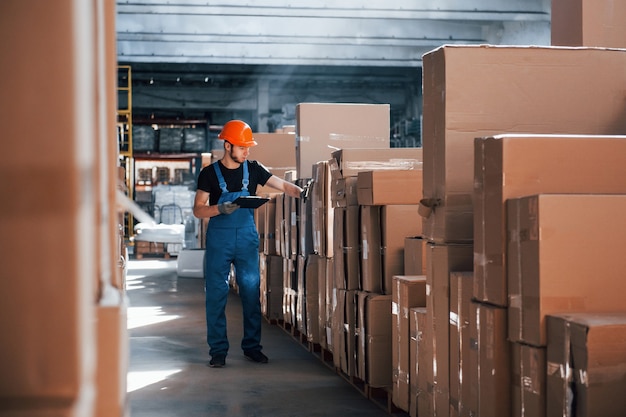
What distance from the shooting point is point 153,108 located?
72.1 ft

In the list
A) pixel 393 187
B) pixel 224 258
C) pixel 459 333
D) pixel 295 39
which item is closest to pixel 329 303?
pixel 224 258

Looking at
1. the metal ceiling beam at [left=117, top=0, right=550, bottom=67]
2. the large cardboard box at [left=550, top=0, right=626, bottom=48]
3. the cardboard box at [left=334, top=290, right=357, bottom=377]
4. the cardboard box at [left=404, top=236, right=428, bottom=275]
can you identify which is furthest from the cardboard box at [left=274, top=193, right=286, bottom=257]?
the metal ceiling beam at [left=117, top=0, right=550, bottom=67]

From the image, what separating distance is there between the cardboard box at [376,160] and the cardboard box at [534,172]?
6.39 feet

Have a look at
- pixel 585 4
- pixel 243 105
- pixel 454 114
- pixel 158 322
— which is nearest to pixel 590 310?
pixel 454 114

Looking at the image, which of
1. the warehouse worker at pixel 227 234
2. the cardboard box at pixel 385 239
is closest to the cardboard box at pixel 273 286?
the warehouse worker at pixel 227 234

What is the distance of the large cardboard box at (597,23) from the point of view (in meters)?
4.43

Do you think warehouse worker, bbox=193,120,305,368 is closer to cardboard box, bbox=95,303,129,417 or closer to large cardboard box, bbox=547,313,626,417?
large cardboard box, bbox=547,313,626,417

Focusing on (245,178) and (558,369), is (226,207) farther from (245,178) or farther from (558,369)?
(558,369)

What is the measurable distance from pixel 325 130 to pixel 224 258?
160 centimetres

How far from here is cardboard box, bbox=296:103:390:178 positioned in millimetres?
6484

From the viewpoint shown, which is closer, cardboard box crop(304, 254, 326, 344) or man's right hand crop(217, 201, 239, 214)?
man's right hand crop(217, 201, 239, 214)

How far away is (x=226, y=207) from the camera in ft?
17.4

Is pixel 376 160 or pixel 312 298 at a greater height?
pixel 376 160

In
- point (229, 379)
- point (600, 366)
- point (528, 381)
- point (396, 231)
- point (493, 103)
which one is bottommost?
point (229, 379)
